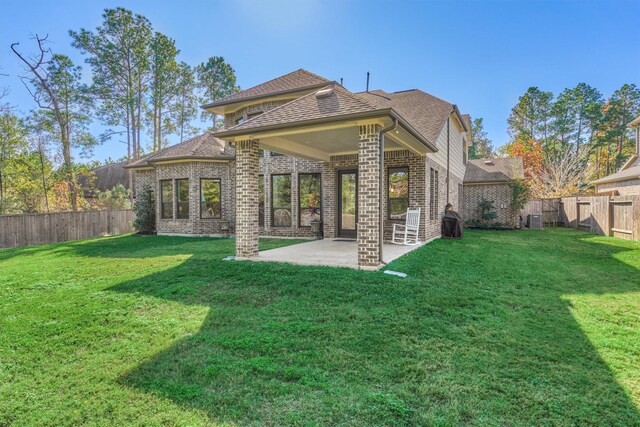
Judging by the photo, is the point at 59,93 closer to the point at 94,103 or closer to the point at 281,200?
the point at 94,103

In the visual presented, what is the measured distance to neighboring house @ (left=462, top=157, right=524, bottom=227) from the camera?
54.3 feet

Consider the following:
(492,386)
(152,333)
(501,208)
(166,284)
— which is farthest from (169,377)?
(501,208)

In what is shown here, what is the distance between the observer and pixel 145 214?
14195mm

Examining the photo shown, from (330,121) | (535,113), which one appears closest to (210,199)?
(330,121)

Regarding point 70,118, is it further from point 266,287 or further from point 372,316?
point 372,316

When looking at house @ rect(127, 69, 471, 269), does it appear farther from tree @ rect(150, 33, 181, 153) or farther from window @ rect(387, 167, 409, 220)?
tree @ rect(150, 33, 181, 153)

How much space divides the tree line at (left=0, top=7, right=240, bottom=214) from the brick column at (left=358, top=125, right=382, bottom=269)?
16.8 metres

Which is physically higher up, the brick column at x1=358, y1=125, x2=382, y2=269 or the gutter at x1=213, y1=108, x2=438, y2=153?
the gutter at x1=213, y1=108, x2=438, y2=153

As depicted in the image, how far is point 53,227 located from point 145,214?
358 centimetres

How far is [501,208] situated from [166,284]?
16275 millimetres

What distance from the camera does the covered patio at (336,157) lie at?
5855mm

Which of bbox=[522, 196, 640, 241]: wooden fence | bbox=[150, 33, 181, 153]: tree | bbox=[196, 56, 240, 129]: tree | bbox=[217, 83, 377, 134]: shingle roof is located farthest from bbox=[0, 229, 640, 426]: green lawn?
bbox=[196, 56, 240, 129]: tree

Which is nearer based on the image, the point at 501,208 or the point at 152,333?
the point at 152,333

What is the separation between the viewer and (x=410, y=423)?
2178mm
